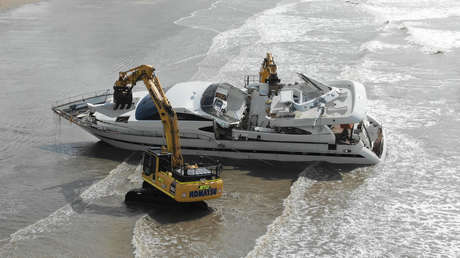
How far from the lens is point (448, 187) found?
1944cm

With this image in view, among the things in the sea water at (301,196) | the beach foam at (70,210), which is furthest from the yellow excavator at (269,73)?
the beach foam at (70,210)

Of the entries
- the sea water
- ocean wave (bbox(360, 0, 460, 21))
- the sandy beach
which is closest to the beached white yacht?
the sea water

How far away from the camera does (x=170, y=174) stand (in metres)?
16.9

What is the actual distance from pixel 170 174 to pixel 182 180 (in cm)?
63

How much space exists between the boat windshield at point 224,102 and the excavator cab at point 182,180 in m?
4.97

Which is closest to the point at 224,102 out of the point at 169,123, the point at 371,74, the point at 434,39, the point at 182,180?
the point at 169,123

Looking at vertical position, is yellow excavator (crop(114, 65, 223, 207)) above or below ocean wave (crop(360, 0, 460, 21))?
below

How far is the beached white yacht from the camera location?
21.0 meters

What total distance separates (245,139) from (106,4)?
140 ft

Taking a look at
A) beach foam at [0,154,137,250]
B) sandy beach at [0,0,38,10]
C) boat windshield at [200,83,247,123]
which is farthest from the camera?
sandy beach at [0,0,38,10]

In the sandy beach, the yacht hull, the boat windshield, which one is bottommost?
the yacht hull

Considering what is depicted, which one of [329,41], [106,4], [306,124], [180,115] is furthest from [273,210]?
[106,4]

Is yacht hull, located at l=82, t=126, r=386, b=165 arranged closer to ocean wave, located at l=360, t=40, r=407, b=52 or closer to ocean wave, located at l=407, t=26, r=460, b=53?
ocean wave, located at l=360, t=40, r=407, b=52

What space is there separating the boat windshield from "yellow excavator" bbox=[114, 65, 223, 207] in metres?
3.70
